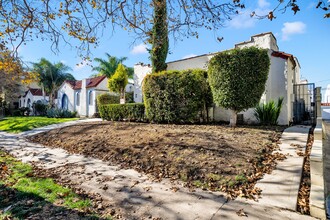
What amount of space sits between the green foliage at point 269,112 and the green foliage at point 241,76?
5.08 ft

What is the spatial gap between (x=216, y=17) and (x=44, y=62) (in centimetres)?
3405

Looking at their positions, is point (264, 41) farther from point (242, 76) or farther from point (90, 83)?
point (90, 83)

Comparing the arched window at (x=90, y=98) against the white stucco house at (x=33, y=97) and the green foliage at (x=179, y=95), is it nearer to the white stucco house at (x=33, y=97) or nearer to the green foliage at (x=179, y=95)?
the white stucco house at (x=33, y=97)

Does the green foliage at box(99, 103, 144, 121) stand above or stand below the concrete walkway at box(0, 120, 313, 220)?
above

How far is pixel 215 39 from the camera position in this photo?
17.5ft

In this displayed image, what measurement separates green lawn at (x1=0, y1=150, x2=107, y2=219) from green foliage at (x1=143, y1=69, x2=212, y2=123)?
7206mm

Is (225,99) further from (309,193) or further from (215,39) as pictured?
(309,193)

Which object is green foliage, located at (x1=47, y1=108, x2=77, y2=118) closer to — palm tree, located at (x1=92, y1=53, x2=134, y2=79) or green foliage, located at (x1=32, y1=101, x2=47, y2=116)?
green foliage, located at (x1=32, y1=101, x2=47, y2=116)

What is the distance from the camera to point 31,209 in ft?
11.4

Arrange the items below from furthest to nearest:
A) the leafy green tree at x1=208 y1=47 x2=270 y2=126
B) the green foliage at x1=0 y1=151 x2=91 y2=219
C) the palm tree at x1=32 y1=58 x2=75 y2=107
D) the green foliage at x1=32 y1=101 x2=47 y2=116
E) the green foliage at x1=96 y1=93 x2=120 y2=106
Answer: the palm tree at x1=32 y1=58 x2=75 y2=107 → the green foliage at x1=32 y1=101 x2=47 y2=116 → the green foliage at x1=96 y1=93 x2=120 y2=106 → the leafy green tree at x1=208 y1=47 x2=270 y2=126 → the green foliage at x1=0 y1=151 x2=91 y2=219

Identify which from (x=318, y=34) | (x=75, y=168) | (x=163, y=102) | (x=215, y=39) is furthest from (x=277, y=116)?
(x=75, y=168)

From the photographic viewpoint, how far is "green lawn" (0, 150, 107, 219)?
3.37 meters

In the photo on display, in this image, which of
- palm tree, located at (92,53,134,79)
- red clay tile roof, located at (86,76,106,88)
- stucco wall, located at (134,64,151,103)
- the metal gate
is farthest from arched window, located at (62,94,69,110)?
the metal gate

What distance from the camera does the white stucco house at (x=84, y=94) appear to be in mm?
23908
